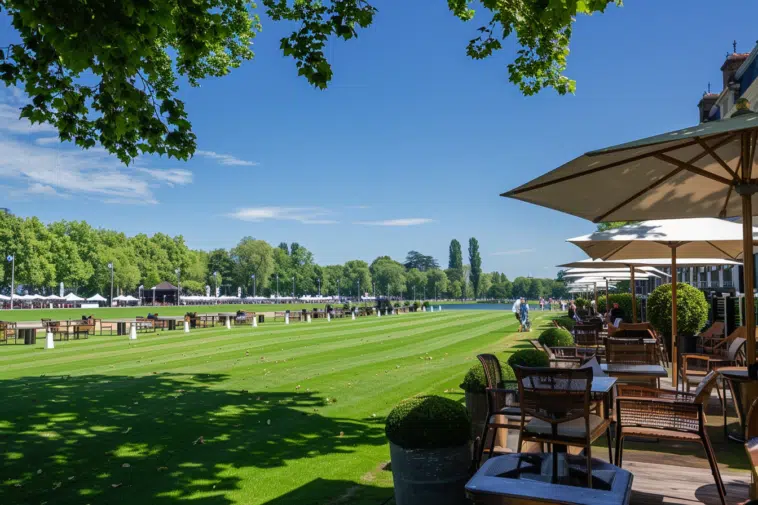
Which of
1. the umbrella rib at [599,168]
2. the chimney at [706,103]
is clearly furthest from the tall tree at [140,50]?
the chimney at [706,103]

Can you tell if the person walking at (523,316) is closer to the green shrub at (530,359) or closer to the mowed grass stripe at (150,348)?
the mowed grass stripe at (150,348)

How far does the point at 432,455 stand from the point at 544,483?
4.78 feet

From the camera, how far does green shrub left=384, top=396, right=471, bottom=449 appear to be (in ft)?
16.5

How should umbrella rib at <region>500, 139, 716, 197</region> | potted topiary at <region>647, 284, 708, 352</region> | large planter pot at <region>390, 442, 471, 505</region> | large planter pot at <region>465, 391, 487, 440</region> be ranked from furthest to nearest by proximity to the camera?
potted topiary at <region>647, 284, 708, 352</region> < large planter pot at <region>465, 391, 487, 440</region> < umbrella rib at <region>500, 139, 716, 197</region> < large planter pot at <region>390, 442, 471, 505</region>

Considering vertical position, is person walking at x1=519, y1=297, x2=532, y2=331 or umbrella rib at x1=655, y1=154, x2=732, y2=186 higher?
umbrella rib at x1=655, y1=154, x2=732, y2=186

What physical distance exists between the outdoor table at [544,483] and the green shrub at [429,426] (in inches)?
34.3

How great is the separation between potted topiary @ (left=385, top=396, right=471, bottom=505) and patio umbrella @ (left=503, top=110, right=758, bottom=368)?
250 cm

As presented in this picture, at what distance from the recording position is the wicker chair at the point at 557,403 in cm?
455

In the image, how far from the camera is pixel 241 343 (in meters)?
25.7

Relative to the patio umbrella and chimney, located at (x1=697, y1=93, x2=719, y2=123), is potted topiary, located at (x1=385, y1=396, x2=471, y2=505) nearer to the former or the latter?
the patio umbrella

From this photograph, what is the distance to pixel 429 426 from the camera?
504 cm

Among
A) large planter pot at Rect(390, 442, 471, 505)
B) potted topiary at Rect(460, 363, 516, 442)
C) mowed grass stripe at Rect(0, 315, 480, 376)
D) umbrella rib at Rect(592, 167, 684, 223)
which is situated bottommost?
mowed grass stripe at Rect(0, 315, 480, 376)

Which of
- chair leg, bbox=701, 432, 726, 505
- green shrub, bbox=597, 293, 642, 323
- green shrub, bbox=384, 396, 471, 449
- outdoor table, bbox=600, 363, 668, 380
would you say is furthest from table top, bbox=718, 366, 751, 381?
green shrub, bbox=597, 293, 642, 323

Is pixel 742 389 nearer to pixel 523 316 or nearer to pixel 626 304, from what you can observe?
pixel 626 304
